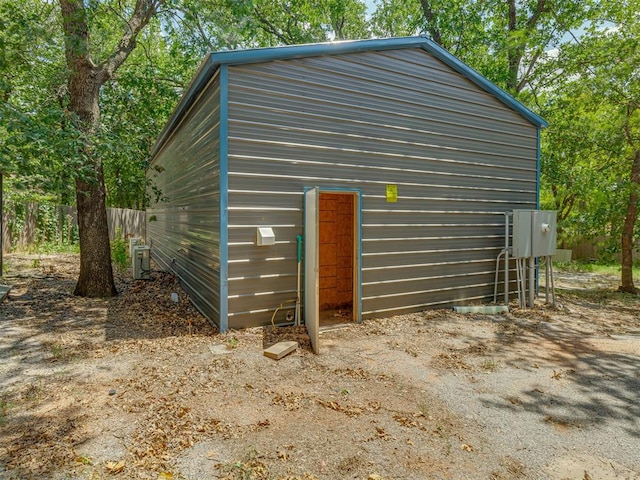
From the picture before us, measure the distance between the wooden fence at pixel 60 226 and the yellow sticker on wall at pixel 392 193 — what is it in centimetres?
1143

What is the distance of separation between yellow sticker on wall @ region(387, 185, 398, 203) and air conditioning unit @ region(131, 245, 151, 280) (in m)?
5.63

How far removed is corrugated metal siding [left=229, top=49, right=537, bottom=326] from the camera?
185 inches

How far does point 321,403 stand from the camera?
10.1ft

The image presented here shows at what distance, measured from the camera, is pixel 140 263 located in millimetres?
8391

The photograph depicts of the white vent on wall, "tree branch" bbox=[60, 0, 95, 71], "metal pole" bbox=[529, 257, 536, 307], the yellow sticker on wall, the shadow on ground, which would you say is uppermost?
"tree branch" bbox=[60, 0, 95, 71]

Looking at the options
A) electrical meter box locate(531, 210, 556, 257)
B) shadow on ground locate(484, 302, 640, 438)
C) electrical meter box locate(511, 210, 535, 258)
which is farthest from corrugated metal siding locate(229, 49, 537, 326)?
shadow on ground locate(484, 302, 640, 438)

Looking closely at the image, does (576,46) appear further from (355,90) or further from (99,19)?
(99,19)

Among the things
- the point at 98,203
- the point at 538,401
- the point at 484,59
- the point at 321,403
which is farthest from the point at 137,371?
the point at 484,59

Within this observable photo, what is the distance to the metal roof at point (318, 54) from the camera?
4.51 meters

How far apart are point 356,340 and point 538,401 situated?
212 centimetres

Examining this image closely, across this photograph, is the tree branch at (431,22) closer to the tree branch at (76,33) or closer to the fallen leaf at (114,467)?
the tree branch at (76,33)

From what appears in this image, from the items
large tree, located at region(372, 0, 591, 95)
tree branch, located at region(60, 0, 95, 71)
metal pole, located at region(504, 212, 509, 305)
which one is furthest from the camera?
large tree, located at region(372, 0, 591, 95)

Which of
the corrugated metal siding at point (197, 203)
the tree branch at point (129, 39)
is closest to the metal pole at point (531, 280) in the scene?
the corrugated metal siding at point (197, 203)

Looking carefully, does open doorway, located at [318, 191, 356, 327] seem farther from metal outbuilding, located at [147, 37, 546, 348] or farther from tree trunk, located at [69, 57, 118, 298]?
tree trunk, located at [69, 57, 118, 298]
